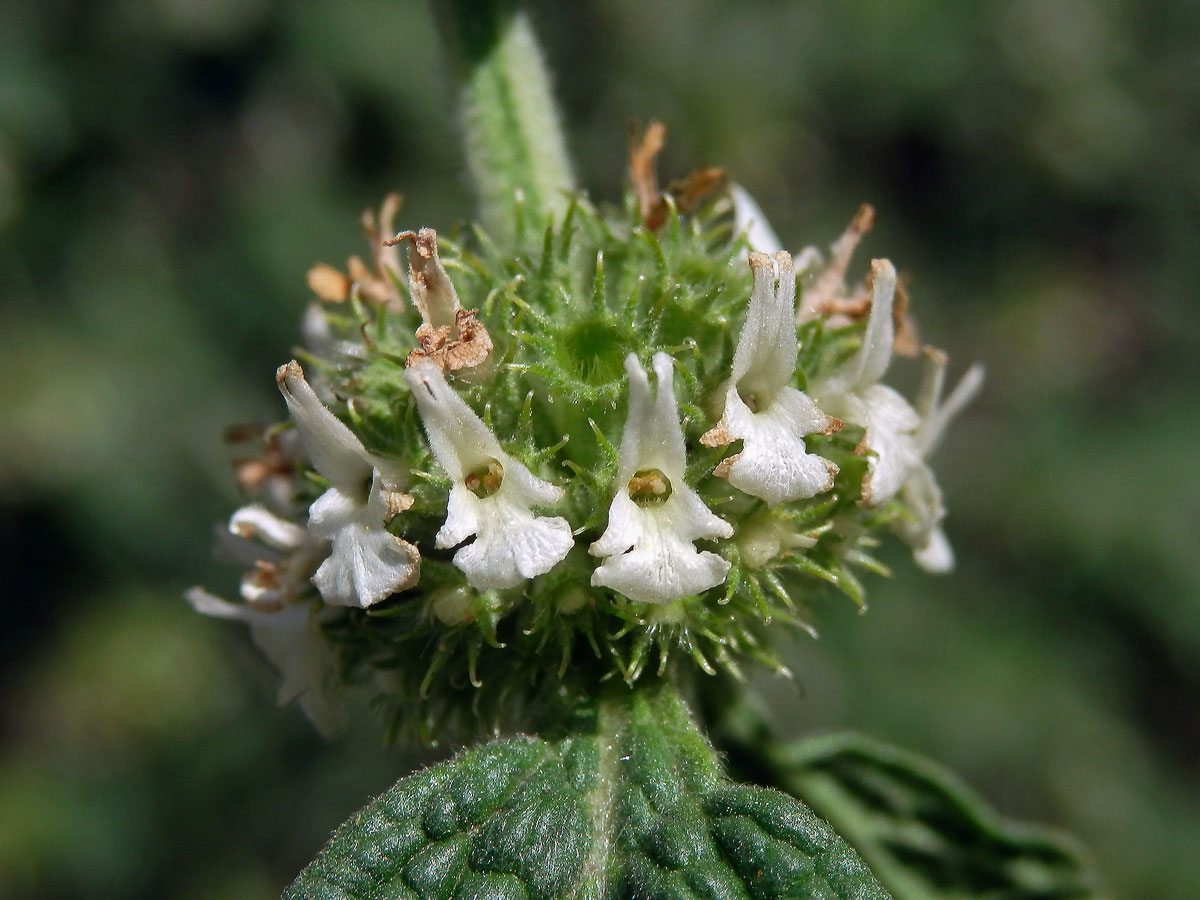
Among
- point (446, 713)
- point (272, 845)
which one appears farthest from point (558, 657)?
point (272, 845)

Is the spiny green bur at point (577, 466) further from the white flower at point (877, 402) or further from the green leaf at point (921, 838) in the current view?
the green leaf at point (921, 838)

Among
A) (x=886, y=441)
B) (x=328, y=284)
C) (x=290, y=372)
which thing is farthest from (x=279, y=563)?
(x=886, y=441)

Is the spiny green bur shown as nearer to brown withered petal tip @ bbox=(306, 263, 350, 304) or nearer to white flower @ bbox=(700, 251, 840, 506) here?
white flower @ bbox=(700, 251, 840, 506)

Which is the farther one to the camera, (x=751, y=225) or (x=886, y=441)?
(x=751, y=225)

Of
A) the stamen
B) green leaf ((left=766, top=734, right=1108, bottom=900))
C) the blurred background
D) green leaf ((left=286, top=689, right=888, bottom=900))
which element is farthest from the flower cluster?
the blurred background

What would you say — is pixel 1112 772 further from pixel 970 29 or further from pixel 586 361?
Answer: pixel 586 361

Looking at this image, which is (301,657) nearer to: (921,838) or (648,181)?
(648,181)
